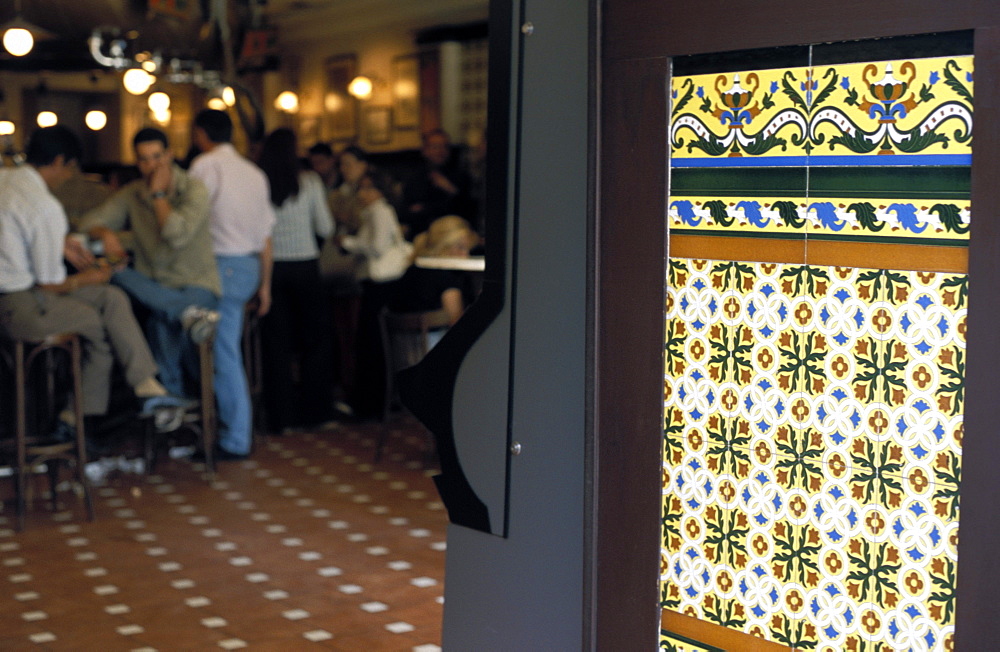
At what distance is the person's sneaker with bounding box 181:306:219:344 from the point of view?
5508 millimetres

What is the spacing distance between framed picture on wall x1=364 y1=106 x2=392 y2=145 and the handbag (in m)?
6.72

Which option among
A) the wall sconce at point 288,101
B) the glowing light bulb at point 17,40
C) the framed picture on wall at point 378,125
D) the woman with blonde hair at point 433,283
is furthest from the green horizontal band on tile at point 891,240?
the wall sconce at point 288,101

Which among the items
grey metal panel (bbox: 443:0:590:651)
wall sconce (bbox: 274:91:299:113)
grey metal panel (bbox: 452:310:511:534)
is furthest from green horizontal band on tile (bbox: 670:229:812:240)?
wall sconce (bbox: 274:91:299:113)

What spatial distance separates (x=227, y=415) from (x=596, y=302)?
404 centimetres

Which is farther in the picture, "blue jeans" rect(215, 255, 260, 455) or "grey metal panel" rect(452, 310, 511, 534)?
"blue jeans" rect(215, 255, 260, 455)

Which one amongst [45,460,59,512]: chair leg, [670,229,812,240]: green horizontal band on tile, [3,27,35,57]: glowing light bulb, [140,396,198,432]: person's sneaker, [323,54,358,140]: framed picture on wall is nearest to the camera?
[670,229,812,240]: green horizontal band on tile

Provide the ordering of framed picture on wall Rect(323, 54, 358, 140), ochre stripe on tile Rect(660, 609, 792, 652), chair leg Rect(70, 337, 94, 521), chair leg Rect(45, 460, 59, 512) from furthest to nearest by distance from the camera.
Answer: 1. framed picture on wall Rect(323, 54, 358, 140)
2. chair leg Rect(45, 460, 59, 512)
3. chair leg Rect(70, 337, 94, 521)
4. ochre stripe on tile Rect(660, 609, 792, 652)

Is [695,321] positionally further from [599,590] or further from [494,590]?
[494,590]

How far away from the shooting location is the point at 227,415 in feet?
19.3

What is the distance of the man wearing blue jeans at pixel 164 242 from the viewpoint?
5.50m

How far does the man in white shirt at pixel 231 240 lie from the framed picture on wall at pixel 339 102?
799 centimetres

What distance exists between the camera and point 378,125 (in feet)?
43.9

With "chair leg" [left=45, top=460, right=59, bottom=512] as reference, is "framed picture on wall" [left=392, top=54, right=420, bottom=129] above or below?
above

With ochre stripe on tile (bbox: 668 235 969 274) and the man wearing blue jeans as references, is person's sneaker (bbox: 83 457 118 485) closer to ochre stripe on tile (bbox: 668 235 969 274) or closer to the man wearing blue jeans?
the man wearing blue jeans
